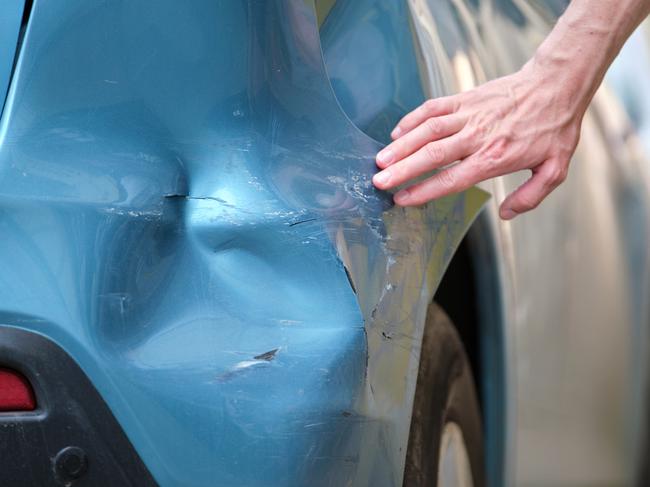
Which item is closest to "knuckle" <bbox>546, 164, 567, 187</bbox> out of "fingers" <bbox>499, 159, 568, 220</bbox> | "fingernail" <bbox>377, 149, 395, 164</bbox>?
"fingers" <bbox>499, 159, 568, 220</bbox>

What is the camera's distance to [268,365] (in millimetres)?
1223

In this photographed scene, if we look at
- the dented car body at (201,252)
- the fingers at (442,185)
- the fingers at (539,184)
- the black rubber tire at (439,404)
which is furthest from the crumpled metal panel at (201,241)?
the fingers at (539,184)

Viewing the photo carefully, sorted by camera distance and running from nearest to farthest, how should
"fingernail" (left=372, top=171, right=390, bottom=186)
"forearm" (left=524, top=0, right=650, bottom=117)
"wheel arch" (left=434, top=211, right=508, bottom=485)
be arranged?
"fingernail" (left=372, top=171, right=390, bottom=186) → "forearm" (left=524, top=0, right=650, bottom=117) → "wheel arch" (left=434, top=211, right=508, bottom=485)

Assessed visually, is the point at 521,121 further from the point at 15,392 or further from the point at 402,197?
the point at 15,392

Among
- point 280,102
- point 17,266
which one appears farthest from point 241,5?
point 17,266

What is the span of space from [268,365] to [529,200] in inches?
24.7

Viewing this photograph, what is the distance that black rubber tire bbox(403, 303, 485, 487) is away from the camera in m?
1.56

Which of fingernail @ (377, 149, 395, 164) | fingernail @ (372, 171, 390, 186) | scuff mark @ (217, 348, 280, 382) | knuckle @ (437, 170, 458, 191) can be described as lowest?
scuff mark @ (217, 348, 280, 382)

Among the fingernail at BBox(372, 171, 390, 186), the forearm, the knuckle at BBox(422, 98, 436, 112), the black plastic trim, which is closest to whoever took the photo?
the black plastic trim

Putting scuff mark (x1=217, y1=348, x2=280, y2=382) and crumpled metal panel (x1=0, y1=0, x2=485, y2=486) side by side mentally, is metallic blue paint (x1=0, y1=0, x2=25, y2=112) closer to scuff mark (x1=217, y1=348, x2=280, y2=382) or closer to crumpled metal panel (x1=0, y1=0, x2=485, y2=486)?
crumpled metal panel (x1=0, y1=0, x2=485, y2=486)

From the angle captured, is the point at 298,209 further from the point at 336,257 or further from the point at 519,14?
the point at 519,14

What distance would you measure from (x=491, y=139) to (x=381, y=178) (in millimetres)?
244

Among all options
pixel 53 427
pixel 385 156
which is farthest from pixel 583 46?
pixel 53 427

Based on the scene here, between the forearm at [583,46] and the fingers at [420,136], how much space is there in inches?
7.9
